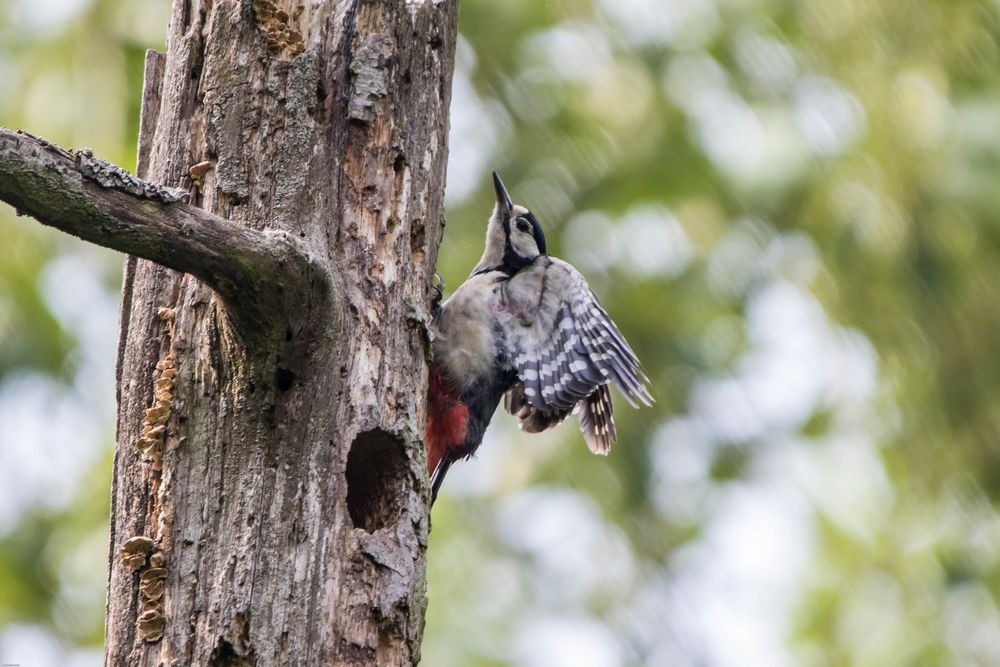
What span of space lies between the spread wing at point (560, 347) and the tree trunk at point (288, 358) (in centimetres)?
113

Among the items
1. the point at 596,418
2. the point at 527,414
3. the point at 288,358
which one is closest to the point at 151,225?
the point at 288,358

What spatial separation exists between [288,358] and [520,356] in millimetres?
1745

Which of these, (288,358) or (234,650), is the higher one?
A: (288,358)

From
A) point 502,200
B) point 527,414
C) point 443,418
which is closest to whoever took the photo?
point 443,418

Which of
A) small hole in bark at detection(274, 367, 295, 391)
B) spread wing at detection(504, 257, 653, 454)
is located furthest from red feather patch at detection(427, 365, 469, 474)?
small hole in bark at detection(274, 367, 295, 391)

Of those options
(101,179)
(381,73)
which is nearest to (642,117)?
(381,73)

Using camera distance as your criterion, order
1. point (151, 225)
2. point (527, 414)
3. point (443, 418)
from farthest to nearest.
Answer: point (527, 414), point (443, 418), point (151, 225)

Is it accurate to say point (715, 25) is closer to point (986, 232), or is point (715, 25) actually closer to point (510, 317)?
point (986, 232)

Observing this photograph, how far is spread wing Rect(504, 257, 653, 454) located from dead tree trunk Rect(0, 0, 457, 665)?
1.14 meters

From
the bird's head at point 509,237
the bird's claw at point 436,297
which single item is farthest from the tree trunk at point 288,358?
the bird's head at point 509,237

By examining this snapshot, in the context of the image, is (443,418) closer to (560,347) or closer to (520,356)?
(520,356)

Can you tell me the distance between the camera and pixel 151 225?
2145mm

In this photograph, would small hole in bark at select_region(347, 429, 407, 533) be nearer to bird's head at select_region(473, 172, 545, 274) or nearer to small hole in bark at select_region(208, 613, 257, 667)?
small hole in bark at select_region(208, 613, 257, 667)

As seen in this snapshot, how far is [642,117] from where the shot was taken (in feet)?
20.9
